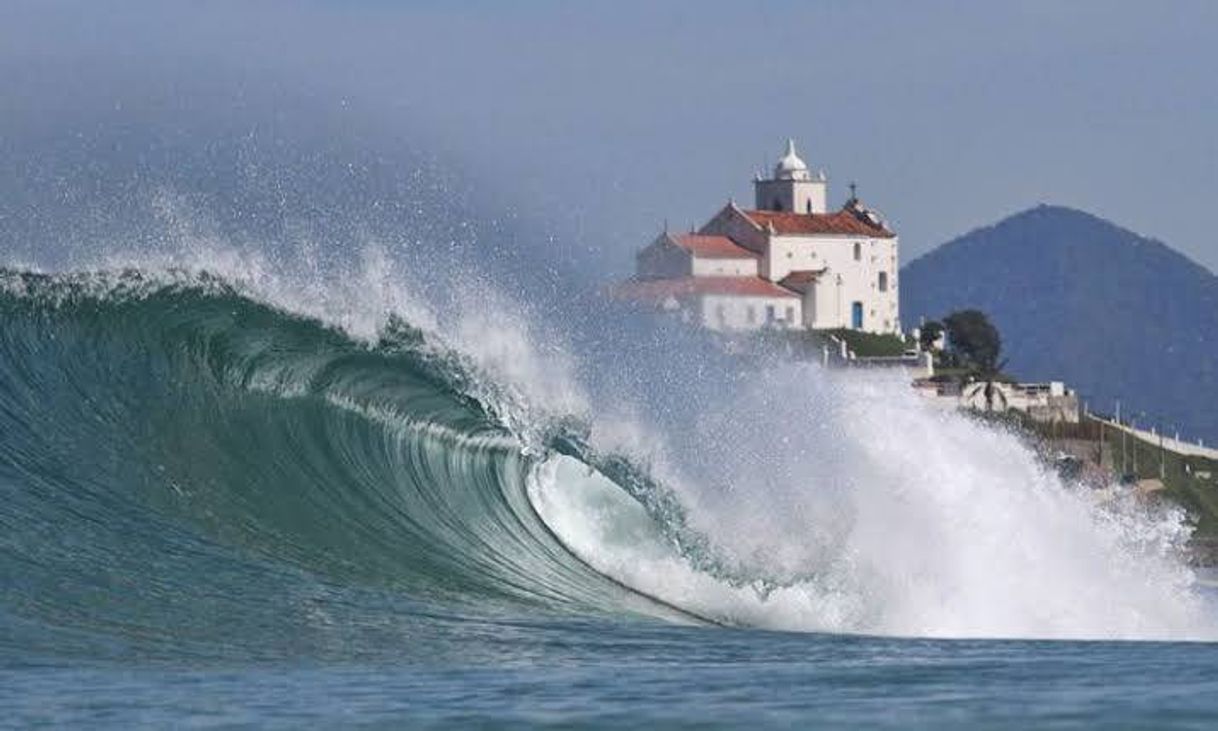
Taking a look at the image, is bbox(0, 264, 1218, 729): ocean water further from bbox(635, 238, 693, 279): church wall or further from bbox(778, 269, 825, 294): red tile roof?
bbox(778, 269, 825, 294): red tile roof

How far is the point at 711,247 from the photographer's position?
120125 millimetres

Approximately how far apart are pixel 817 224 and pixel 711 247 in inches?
278

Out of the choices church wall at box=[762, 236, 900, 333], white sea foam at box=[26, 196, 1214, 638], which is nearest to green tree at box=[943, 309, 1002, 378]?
church wall at box=[762, 236, 900, 333]

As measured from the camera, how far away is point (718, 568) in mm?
19969

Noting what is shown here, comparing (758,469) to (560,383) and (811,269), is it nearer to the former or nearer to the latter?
(560,383)

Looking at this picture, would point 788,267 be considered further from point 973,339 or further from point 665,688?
point 665,688

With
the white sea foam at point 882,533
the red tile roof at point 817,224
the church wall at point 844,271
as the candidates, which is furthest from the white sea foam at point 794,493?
the red tile roof at point 817,224

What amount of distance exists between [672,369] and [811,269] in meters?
96.7

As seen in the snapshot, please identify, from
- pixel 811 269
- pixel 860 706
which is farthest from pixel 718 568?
pixel 811 269

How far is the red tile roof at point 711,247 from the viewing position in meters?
119

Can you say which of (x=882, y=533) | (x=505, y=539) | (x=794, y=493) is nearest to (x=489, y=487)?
(x=505, y=539)

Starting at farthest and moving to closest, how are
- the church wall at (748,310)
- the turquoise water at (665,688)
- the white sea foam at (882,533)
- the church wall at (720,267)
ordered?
1. the church wall at (720,267)
2. the church wall at (748,310)
3. the white sea foam at (882,533)
4. the turquoise water at (665,688)

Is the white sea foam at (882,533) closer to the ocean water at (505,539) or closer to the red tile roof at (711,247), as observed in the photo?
the ocean water at (505,539)

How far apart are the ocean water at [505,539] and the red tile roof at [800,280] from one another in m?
91.7
